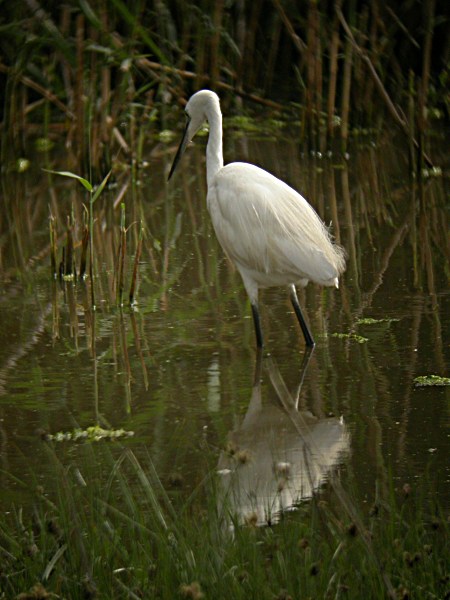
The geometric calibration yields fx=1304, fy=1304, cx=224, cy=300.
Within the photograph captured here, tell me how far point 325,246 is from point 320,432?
1369 mm

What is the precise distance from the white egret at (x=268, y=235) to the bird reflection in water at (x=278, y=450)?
49 cm

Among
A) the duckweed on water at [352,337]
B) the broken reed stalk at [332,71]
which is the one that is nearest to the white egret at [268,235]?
the duckweed on water at [352,337]

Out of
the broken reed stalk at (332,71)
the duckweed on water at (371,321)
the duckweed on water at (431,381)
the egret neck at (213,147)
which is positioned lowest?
the duckweed on water at (431,381)

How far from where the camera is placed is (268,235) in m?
6.13

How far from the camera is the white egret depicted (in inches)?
239

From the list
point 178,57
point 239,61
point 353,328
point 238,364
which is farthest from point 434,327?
point 178,57

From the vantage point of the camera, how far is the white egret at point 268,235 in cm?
606

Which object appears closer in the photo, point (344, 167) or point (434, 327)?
point (434, 327)

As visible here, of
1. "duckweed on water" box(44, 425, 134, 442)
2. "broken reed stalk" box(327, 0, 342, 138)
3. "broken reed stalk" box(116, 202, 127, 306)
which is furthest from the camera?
"broken reed stalk" box(327, 0, 342, 138)

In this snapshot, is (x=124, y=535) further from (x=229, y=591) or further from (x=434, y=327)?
(x=434, y=327)

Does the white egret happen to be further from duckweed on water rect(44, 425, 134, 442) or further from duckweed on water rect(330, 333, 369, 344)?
duckweed on water rect(44, 425, 134, 442)

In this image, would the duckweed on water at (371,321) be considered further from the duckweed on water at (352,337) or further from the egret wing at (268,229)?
the egret wing at (268,229)

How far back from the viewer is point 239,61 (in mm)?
13305

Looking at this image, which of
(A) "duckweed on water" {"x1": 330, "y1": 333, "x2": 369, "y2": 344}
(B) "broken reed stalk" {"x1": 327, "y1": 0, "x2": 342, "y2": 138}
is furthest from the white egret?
(B) "broken reed stalk" {"x1": 327, "y1": 0, "x2": 342, "y2": 138}
